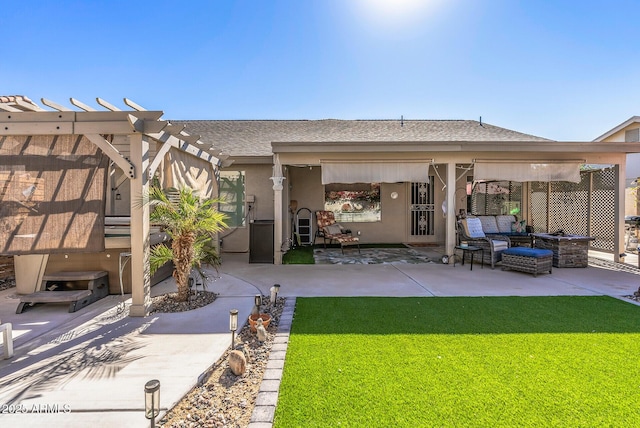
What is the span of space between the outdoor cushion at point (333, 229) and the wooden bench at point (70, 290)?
591cm

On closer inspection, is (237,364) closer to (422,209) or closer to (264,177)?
(264,177)

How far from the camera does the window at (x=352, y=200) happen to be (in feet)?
34.1

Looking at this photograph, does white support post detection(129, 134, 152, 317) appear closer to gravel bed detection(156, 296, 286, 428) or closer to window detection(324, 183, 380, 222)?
gravel bed detection(156, 296, 286, 428)

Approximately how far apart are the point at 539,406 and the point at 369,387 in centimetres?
120

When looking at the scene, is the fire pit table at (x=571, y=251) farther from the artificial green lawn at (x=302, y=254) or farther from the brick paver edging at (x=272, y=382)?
the brick paver edging at (x=272, y=382)

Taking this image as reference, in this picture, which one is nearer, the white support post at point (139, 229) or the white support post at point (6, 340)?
the white support post at point (6, 340)

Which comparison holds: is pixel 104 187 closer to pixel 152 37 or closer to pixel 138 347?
pixel 138 347

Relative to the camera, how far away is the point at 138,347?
3004mm

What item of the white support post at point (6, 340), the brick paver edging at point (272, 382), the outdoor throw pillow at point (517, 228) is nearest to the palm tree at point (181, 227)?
the white support post at point (6, 340)

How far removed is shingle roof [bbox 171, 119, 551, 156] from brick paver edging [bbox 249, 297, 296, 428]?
242 inches

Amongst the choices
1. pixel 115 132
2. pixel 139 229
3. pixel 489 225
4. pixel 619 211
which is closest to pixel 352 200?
pixel 489 225

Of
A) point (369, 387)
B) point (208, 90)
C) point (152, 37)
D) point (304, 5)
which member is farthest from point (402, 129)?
point (369, 387)

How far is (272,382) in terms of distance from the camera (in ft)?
7.80

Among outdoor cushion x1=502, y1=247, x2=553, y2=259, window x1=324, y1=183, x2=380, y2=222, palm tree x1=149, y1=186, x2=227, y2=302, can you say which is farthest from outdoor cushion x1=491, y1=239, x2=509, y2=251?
palm tree x1=149, y1=186, x2=227, y2=302
